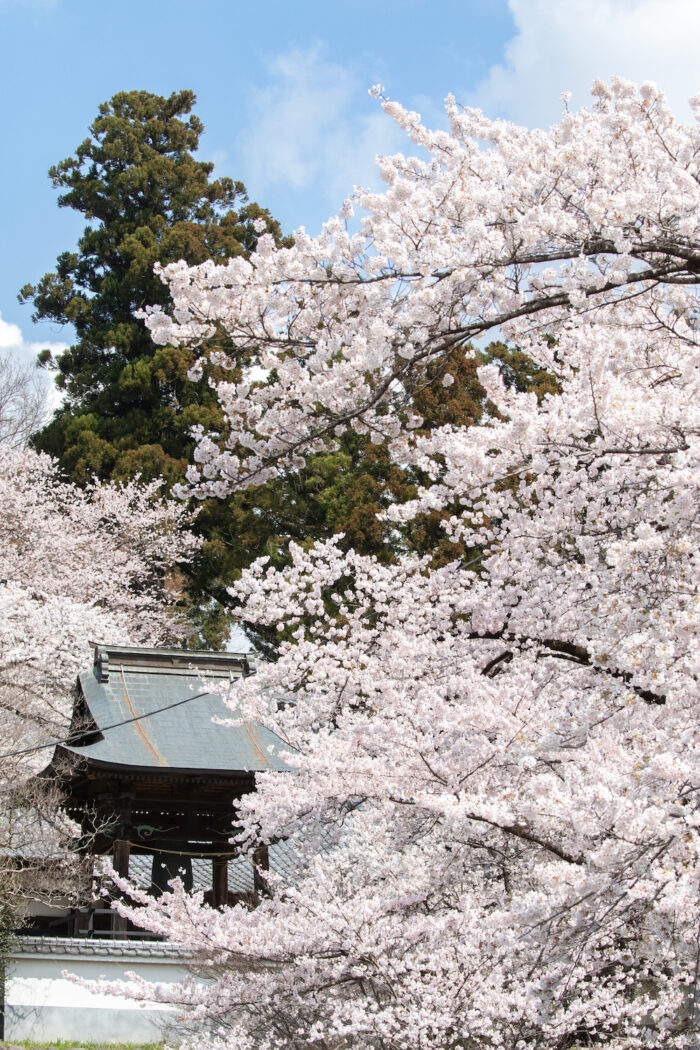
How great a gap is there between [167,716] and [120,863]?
195 cm

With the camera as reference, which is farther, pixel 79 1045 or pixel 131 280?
pixel 131 280

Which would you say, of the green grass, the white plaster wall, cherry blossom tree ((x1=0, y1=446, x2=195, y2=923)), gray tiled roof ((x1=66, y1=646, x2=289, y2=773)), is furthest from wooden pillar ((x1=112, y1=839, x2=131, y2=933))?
the green grass

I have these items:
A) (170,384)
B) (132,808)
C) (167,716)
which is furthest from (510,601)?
(170,384)

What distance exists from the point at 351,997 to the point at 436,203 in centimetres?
408

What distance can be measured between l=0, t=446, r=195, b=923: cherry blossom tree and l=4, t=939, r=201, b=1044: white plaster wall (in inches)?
101

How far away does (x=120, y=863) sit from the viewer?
11.1 m

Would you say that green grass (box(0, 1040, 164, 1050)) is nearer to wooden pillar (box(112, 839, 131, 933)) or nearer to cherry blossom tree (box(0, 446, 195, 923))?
wooden pillar (box(112, 839, 131, 933))

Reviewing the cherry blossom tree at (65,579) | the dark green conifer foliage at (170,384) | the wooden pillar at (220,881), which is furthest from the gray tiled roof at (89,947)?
the dark green conifer foliage at (170,384)

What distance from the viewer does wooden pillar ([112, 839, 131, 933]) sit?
10983 millimetres

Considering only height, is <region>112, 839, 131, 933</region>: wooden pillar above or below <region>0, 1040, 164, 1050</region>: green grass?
above

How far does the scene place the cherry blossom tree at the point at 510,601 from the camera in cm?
394

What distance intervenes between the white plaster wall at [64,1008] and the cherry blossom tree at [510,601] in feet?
13.4

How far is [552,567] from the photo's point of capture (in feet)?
18.6

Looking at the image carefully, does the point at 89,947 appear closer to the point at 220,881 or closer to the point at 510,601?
the point at 220,881
